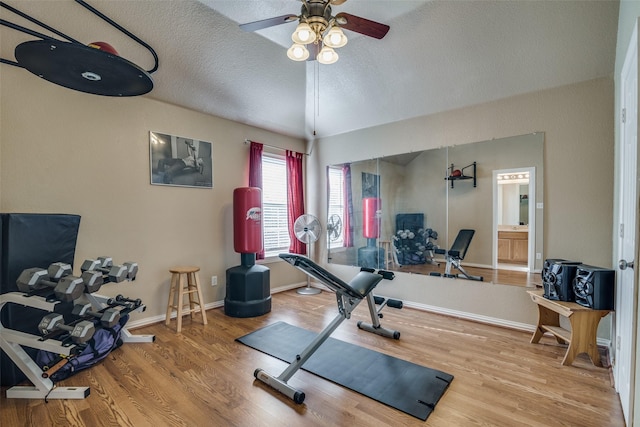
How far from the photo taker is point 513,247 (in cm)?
323

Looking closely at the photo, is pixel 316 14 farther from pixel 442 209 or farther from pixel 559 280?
pixel 559 280

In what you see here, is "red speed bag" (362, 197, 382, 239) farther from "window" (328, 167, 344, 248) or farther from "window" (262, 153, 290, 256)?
"window" (262, 153, 290, 256)

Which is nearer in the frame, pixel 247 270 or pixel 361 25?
pixel 361 25

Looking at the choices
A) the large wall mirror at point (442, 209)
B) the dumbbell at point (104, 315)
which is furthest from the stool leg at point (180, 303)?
the large wall mirror at point (442, 209)

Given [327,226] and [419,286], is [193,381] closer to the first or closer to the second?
[419,286]

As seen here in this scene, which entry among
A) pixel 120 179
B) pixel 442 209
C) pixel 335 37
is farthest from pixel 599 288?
pixel 120 179

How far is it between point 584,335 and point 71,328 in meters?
3.96

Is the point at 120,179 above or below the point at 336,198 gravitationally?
above

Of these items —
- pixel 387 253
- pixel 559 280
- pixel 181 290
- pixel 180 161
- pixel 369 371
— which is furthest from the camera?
pixel 387 253

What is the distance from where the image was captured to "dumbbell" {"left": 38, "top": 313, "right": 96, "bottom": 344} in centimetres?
194

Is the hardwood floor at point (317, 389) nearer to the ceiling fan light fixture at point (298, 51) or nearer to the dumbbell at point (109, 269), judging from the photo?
the dumbbell at point (109, 269)

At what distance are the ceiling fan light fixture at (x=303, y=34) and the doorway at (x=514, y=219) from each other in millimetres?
2622

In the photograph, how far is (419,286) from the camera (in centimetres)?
391

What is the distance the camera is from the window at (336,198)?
4.90 m
